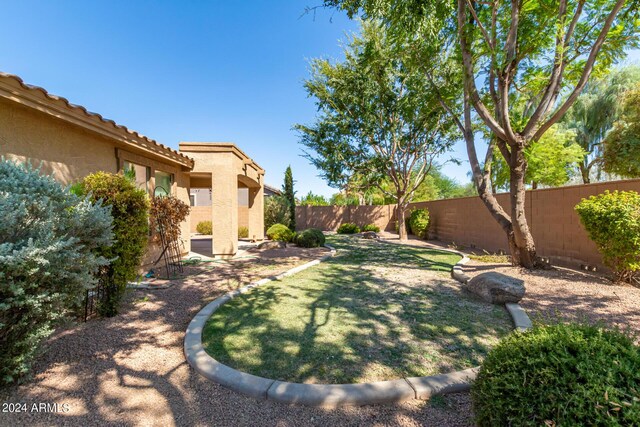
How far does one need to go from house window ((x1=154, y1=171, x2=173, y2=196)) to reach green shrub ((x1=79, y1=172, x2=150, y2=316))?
11.8 ft

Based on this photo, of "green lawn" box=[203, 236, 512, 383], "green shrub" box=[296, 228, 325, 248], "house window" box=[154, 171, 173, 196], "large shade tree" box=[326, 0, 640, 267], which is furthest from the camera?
"green shrub" box=[296, 228, 325, 248]

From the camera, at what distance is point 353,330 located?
130 inches

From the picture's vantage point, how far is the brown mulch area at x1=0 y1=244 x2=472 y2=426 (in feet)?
6.28

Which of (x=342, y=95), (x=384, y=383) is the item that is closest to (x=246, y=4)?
(x=342, y=95)

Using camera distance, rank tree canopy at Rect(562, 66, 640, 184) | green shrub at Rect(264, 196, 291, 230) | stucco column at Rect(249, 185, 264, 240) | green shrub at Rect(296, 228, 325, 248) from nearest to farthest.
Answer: green shrub at Rect(296, 228, 325, 248), stucco column at Rect(249, 185, 264, 240), green shrub at Rect(264, 196, 291, 230), tree canopy at Rect(562, 66, 640, 184)

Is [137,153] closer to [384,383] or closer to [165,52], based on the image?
[165,52]

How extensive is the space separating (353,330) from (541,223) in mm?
7040

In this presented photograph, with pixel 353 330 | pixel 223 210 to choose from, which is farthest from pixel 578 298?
pixel 223 210

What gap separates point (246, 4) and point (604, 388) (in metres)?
10.8

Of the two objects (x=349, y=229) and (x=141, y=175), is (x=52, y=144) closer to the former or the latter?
(x=141, y=175)

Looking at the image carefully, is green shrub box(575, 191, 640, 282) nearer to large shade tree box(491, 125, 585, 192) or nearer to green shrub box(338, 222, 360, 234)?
large shade tree box(491, 125, 585, 192)

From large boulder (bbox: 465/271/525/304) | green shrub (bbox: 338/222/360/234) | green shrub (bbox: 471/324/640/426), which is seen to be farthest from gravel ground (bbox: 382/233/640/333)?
green shrub (bbox: 338/222/360/234)

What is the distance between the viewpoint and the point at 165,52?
8883mm

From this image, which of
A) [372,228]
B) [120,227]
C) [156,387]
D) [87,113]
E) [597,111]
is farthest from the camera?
[372,228]
